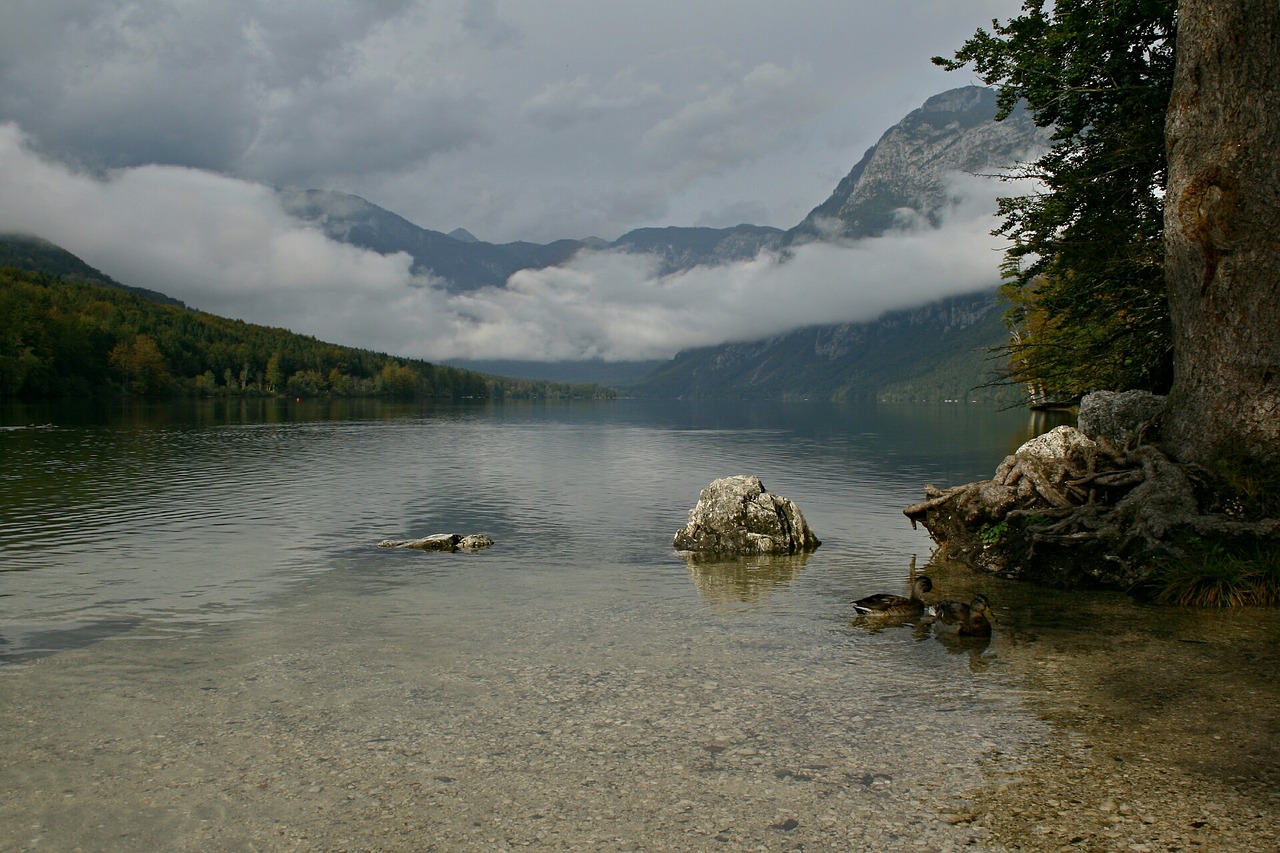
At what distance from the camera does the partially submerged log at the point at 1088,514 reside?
16438mm

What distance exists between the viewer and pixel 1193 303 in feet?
56.9

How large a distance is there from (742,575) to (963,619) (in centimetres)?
763

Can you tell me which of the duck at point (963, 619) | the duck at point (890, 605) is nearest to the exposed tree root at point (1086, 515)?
the duck at point (890, 605)

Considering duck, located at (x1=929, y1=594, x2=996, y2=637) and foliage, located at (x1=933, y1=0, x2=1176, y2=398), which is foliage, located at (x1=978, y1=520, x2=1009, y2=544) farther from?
foliage, located at (x1=933, y1=0, x2=1176, y2=398)

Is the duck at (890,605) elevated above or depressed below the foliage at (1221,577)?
below

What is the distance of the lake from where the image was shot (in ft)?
24.0

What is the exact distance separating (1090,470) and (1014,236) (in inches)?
455

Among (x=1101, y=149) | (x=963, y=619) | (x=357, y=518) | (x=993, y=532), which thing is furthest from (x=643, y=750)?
(x=357, y=518)

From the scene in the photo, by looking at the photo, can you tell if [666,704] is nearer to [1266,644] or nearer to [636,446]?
[1266,644]

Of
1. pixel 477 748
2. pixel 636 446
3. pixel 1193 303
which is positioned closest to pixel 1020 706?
pixel 477 748

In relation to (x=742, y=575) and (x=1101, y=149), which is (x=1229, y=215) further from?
(x=742, y=575)

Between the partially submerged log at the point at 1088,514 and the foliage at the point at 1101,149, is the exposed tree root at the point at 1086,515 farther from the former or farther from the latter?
the foliage at the point at 1101,149

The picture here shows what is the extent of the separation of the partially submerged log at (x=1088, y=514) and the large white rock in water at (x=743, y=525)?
3357 mm

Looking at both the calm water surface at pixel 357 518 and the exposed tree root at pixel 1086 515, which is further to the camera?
the calm water surface at pixel 357 518
